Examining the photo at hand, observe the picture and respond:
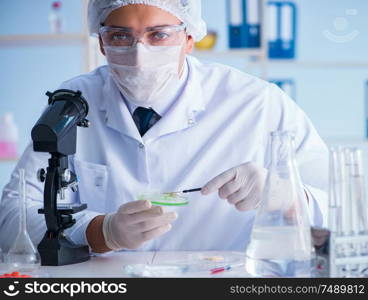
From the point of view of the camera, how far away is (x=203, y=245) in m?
1.93

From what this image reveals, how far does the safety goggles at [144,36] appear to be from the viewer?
178 centimetres

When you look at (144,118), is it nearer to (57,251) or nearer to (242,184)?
(242,184)

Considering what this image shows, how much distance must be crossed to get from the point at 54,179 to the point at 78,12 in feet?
8.83

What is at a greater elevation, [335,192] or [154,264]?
[335,192]

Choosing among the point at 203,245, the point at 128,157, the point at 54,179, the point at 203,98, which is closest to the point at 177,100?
the point at 203,98

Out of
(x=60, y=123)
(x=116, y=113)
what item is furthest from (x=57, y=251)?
(x=116, y=113)

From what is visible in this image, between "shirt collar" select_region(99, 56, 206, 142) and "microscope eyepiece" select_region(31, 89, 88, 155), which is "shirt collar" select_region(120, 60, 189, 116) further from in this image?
"microscope eyepiece" select_region(31, 89, 88, 155)

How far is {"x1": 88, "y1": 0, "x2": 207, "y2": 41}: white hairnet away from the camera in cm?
182

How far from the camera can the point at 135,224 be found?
1.42m

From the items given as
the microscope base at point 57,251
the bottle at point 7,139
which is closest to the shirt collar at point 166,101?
the microscope base at point 57,251

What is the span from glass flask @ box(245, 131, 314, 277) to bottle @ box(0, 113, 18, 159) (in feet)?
8.62

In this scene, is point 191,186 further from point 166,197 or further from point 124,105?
point 166,197

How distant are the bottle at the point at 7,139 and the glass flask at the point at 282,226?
2.63 m

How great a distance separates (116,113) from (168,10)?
348 mm
